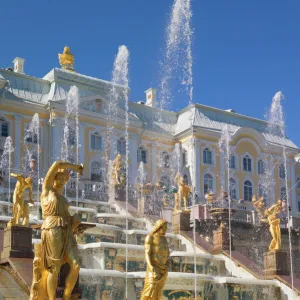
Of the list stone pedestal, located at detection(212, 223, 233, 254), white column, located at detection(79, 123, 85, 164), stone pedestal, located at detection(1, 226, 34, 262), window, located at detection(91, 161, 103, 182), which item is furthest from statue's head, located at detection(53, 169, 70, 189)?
window, located at detection(91, 161, 103, 182)

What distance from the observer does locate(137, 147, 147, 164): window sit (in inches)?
1844

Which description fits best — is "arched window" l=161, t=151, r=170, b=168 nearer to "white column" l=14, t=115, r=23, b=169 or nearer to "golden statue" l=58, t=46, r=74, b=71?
"golden statue" l=58, t=46, r=74, b=71

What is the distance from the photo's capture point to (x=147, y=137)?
1879 inches

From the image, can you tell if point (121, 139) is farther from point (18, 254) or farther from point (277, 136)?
point (18, 254)

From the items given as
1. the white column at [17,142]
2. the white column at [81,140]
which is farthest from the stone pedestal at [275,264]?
the white column at [81,140]

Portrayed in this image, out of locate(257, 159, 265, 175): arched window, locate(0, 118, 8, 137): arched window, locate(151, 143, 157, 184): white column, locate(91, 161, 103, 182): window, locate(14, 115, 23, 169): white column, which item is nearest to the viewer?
locate(14, 115, 23, 169): white column

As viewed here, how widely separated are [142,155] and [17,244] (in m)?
32.6

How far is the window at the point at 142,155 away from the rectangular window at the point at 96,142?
363 cm

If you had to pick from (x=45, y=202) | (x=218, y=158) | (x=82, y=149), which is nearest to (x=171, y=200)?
(x=82, y=149)

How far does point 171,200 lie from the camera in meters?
37.5

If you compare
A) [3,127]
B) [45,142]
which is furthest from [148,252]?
[45,142]

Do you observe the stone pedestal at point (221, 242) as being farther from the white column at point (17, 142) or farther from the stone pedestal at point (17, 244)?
the white column at point (17, 142)

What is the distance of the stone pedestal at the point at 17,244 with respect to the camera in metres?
14.7

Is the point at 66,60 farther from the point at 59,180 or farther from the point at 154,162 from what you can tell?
the point at 59,180
